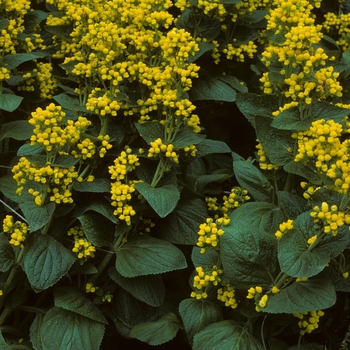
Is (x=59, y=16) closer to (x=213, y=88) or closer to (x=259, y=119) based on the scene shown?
(x=213, y=88)

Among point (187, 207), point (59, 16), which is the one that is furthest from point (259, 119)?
point (59, 16)

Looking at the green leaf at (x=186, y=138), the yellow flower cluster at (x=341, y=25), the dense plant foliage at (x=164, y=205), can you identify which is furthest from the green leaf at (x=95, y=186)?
the yellow flower cluster at (x=341, y=25)

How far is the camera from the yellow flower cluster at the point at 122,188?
2459 millimetres

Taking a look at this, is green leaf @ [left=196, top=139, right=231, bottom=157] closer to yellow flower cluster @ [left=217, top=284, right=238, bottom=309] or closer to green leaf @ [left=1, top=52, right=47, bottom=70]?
yellow flower cluster @ [left=217, top=284, right=238, bottom=309]

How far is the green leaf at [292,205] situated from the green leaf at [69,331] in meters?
0.96

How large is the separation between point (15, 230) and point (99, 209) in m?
0.37

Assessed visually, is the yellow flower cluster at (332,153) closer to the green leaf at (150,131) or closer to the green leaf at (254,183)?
the green leaf at (254,183)

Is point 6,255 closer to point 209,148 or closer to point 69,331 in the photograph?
point 69,331

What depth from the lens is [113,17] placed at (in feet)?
9.33

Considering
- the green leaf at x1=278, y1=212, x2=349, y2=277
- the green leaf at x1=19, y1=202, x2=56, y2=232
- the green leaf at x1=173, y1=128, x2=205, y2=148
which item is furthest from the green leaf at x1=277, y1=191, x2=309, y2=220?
the green leaf at x1=19, y1=202, x2=56, y2=232

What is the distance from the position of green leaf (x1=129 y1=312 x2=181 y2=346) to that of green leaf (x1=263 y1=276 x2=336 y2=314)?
1.70ft

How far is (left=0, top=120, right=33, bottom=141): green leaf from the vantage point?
297cm

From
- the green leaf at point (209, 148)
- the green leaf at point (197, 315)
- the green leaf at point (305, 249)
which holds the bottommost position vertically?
the green leaf at point (197, 315)

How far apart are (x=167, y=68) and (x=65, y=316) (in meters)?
1.19
